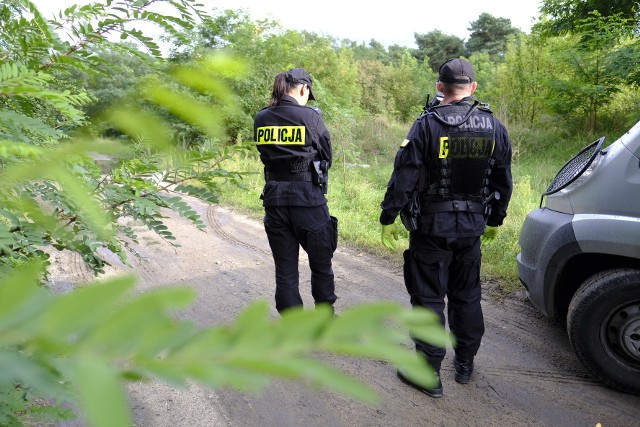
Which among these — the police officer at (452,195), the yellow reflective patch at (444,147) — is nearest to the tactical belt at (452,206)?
the police officer at (452,195)

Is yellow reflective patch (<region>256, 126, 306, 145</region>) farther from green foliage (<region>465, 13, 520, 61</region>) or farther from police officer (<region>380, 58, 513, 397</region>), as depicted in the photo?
green foliage (<region>465, 13, 520, 61</region>)

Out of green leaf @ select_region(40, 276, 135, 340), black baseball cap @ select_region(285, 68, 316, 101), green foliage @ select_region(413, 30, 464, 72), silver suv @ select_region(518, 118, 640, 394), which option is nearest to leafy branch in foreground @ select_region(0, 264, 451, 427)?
green leaf @ select_region(40, 276, 135, 340)

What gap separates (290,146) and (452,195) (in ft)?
3.66

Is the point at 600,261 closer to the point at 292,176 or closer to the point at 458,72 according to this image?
the point at 458,72

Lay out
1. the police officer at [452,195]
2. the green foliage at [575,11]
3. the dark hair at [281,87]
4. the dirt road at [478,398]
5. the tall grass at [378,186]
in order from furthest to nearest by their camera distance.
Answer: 1. the green foliage at [575,11]
2. the tall grass at [378,186]
3. the dark hair at [281,87]
4. the police officer at [452,195]
5. the dirt road at [478,398]

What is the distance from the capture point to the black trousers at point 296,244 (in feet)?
10.5

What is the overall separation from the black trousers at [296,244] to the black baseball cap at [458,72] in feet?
3.98

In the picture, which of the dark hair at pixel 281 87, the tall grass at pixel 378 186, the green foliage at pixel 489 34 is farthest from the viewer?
the green foliage at pixel 489 34

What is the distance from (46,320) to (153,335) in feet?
0.23

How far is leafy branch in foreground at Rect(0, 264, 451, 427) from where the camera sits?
0.31m

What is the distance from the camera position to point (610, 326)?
2672mm

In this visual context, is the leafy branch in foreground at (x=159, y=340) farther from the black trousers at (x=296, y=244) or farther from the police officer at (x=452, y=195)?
the black trousers at (x=296, y=244)

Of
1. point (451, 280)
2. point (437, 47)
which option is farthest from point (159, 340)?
point (437, 47)

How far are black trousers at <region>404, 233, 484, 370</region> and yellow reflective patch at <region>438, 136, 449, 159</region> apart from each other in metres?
0.48
